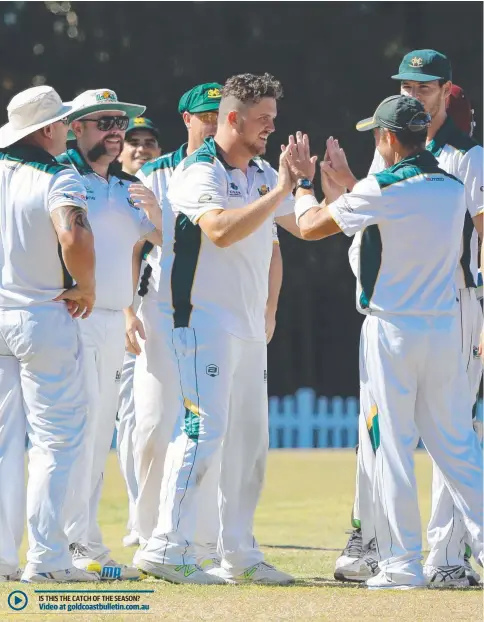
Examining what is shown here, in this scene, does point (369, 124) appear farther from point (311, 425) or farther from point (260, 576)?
point (311, 425)

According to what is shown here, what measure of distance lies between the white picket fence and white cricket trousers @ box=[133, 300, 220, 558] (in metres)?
11.3

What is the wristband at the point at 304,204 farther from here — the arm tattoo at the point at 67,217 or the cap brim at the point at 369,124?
the arm tattoo at the point at 67,217

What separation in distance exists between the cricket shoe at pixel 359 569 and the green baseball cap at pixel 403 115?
2.36 metres

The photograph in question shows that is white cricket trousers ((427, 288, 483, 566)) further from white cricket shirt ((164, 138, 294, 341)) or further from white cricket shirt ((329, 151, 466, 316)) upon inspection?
white cricket shirt ((164, 138, 294, 341))

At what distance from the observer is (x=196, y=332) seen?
7.71 meters

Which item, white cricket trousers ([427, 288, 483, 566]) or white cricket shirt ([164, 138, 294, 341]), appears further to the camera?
white cricket trousers ([427, 288, 483, 566])

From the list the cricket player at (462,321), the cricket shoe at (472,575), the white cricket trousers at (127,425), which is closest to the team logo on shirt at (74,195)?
the cricket player at (462,321)

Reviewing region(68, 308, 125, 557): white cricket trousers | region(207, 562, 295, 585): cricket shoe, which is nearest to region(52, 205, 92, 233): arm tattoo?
region(68, 308, 125, 557): white cricket trousers

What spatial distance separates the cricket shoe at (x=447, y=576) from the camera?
7.91 meters

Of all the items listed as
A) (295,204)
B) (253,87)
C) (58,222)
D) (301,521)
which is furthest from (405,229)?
(301,521)

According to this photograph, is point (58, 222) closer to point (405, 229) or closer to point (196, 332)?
point (196, 332)

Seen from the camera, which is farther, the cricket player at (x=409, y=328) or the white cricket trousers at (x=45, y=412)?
the white cricket trousers at (x=45, y=412)

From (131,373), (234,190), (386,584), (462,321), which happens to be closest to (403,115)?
(234,190)

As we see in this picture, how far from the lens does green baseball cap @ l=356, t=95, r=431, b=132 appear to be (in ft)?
24.3
